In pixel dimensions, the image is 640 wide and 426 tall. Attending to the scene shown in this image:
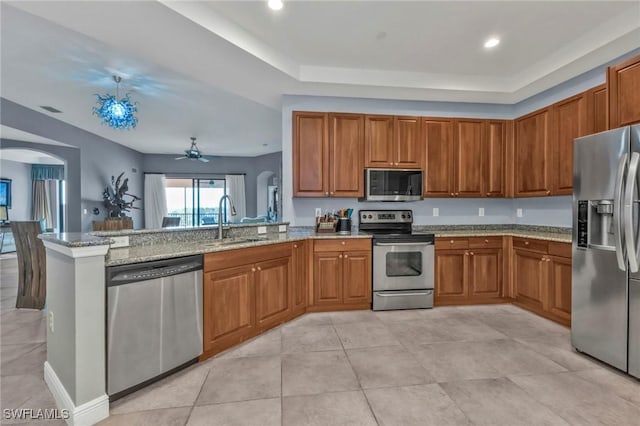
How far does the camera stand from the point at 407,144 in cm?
391

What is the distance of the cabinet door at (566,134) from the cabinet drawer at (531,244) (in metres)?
0.61

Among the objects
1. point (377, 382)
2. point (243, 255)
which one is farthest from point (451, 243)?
point (243, 255)

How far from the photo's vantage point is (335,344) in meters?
2.68

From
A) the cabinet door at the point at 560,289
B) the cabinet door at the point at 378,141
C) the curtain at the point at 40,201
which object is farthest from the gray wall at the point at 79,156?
the cabinet door at the point at 560,289

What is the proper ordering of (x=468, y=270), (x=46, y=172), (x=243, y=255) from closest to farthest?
(x=243, y=255) → (x=468, y=270) → (x=46, y=172)

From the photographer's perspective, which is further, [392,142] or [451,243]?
[392,142]

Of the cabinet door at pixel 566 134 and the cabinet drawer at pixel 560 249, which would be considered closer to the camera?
the cabinet drawer at pixel 560 249

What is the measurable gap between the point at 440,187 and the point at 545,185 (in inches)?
44.9

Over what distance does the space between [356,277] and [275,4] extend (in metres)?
2.77

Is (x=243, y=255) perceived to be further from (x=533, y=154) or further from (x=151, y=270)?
(x=533, y=154)

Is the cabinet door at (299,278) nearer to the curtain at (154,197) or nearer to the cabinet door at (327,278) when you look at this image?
the cabinet door at (327,278)

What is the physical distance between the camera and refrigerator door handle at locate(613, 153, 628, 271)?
81.7 inches

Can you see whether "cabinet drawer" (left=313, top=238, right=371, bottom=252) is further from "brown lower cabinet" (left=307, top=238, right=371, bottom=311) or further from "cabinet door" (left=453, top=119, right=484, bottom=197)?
"cabinet door" (left=453, top=119, right=484, bottom=197)

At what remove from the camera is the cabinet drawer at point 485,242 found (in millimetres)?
3705
